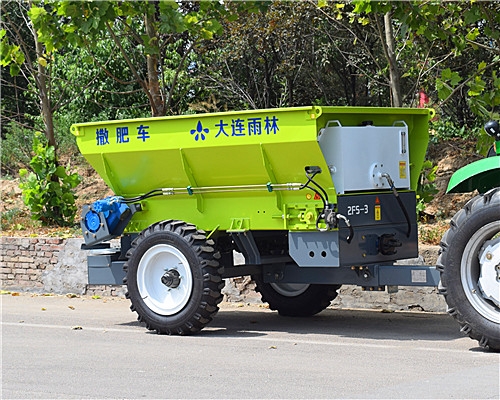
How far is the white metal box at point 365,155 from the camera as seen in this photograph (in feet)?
31.4

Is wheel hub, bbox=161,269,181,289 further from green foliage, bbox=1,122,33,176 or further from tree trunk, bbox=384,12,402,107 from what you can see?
green foliage, bbox=1,122,33,176

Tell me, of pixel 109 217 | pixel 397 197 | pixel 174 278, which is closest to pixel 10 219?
pixel 109 217

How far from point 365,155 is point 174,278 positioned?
224 cm

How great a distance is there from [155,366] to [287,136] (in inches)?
97.9

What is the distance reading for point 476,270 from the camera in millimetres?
8852

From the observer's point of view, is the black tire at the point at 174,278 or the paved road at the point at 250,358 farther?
the black tire at the point at 174,278

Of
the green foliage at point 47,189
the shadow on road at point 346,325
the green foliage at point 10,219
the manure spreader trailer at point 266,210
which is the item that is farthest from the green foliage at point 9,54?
the shadow on road at point 346,325

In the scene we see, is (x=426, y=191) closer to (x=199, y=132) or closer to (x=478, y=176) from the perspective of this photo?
(x=478, y=176)

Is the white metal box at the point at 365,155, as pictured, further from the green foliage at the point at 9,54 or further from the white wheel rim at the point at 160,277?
the green foliage at the point at 9,54

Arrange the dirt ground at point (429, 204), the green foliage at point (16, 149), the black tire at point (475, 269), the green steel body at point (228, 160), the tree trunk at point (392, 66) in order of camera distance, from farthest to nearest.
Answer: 1. the green foliage at point (16, 149)
2. the dirt ground at point (429, 204)
3. the tree trunk at point (392, 66)
4. the green steel body at point (228, 160)
5. the black tire at point (475, 269)

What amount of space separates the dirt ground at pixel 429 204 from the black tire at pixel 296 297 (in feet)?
5.93

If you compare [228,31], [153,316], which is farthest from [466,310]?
[228,31]

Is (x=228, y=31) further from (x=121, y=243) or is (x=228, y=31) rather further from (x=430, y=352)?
(x=430, y=352)

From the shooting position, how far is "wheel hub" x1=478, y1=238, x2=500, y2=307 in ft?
28.4
